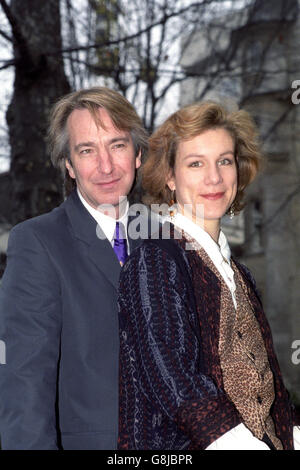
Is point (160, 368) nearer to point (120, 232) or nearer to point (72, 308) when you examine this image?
point (72, 308)

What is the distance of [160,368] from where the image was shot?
1.93 meters

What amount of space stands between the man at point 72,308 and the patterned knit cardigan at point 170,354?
21cm

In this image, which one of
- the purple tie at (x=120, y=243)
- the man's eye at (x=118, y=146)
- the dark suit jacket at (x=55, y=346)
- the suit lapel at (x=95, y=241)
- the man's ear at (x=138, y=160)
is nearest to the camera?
the dark suit jacket at (x=55, y=346)

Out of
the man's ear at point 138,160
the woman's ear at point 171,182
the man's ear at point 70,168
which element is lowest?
the woman's ear at point 171,182

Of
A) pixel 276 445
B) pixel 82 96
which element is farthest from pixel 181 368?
pixel 82 96

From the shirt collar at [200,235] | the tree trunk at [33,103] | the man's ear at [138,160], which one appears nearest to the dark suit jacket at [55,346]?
the shirt collar at [200,235]

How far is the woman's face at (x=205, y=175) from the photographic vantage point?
2439 millimetres

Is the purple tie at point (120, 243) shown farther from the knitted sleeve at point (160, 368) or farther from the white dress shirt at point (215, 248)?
the knitted sleeve at point (160, 368)

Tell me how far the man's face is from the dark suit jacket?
1.09 ft

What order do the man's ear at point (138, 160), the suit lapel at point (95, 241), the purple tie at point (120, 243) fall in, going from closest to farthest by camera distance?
the suit lapel at point (95, 241), the purple tie at point (120, 243), the man's ear at point (138, 160)

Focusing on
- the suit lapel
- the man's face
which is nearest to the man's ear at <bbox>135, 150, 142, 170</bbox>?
the man's face

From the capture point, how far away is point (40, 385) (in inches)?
87.4
